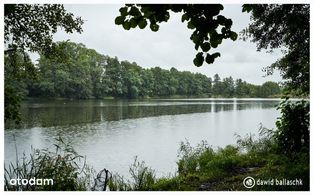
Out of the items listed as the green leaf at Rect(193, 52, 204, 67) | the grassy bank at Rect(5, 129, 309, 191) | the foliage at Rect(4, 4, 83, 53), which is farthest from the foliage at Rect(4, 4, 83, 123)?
the green leaf at Rect(193, 52, 204, 67)

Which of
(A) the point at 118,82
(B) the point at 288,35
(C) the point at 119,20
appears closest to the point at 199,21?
(C) the point at 119,20

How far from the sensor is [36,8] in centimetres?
754

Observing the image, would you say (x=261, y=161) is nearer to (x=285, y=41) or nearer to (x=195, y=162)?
(x=195, y=162)

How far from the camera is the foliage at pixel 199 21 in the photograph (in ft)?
10.8

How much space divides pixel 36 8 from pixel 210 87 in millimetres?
99112

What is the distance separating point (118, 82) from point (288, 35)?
60.3 m

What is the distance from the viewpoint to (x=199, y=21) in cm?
340

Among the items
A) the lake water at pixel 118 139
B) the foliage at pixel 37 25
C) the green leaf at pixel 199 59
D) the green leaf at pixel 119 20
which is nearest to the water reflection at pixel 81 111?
the lake water at pixel 118 139

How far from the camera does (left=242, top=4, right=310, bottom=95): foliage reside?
316 inches

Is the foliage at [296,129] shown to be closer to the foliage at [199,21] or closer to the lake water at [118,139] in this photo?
the lake water at [118,139]

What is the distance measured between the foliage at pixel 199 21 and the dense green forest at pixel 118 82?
22034mm

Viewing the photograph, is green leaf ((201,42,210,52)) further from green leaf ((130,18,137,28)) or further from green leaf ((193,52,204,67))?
green leaf ((130,18,137,28))

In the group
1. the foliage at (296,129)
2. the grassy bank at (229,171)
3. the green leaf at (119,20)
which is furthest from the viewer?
the foliage at (296,129)

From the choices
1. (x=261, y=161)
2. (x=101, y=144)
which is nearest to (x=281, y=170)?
(x=261, y=161)
